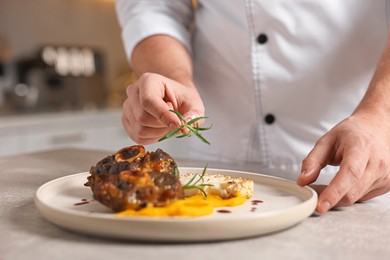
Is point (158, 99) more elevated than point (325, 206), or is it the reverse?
point (158, 99)

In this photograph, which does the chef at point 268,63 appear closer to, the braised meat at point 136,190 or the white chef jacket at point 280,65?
the white chef jacket at point 280,65

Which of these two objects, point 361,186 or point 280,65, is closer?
point 361,186

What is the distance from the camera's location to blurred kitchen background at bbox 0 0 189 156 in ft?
8.60

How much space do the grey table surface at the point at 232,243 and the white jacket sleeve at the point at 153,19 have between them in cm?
68

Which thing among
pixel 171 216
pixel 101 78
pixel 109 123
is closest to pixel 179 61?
pixel 171 216

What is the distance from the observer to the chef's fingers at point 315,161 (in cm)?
78

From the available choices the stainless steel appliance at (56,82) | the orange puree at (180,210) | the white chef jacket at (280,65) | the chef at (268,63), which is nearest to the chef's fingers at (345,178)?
the orange puree at (180,210)

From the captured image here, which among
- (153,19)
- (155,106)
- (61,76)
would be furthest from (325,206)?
(61,76)

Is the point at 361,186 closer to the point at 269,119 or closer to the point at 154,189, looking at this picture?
the point at 154,189

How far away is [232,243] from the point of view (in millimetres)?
593

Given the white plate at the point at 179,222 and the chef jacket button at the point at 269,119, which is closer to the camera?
the white plate at the point at 179,222

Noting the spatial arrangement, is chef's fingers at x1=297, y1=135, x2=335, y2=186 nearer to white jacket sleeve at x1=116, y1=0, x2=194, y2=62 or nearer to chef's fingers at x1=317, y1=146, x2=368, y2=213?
chef's fingers at x1=317, y1=146, x2=368, y2=213

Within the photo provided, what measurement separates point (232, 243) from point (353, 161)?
0.83 ft

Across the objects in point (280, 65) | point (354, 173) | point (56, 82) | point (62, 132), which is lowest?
point (62, 132)
